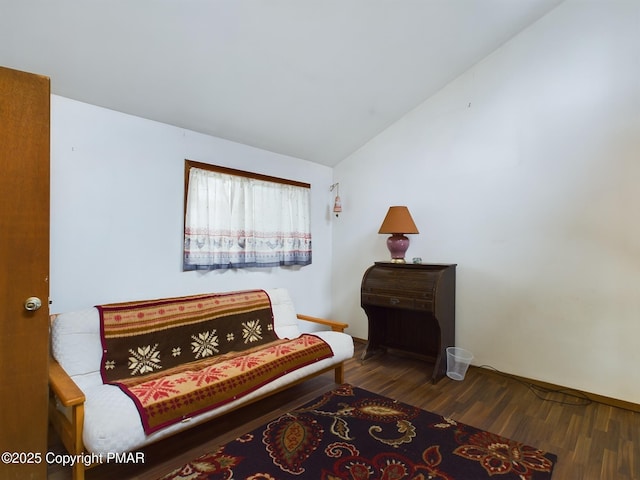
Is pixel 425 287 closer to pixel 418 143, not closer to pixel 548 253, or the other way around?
pixel 548 253

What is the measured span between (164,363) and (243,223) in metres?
1.44

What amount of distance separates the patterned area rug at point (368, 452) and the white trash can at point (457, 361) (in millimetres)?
822

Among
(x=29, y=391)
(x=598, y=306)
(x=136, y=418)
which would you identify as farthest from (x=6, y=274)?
(x=598, y=306)

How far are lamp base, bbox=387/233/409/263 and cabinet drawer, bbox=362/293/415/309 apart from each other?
0.45 meters

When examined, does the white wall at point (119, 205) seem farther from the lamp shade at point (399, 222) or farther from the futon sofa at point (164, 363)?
the lamp shade at point (399, 222)

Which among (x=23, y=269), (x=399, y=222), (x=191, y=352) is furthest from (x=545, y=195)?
(x=23, y=269)

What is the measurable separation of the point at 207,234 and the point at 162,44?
4.79ft

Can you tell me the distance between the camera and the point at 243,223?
127 inches

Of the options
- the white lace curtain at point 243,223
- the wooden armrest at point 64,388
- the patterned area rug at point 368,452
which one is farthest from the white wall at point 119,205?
the patterned area rug at point 368,452

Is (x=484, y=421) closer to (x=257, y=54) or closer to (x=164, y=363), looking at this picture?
(x=164, y=363)

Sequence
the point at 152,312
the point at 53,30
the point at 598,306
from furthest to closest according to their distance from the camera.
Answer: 1. the point at 598,306
2. the point at 152,312
3. the point at 53,30

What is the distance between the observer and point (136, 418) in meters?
1.57

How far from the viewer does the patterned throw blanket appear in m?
1.79

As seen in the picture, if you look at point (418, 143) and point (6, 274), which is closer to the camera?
point (6, 274)
